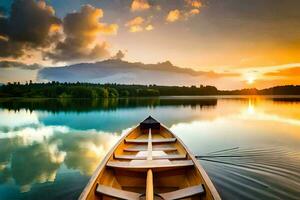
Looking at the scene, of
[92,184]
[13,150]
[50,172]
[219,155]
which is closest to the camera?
[92,184]

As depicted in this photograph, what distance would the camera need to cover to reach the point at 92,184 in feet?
13.7

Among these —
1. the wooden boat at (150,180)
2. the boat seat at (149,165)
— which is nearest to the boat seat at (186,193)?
the wooden boat at (150,180)

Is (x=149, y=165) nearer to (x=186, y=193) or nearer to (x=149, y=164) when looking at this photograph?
(x=149, y=164)

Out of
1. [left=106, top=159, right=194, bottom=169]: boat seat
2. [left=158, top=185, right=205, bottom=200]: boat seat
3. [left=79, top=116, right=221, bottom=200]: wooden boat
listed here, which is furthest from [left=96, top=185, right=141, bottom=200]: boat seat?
[left=106, top=159, right=194, bottom=169]: boat seat

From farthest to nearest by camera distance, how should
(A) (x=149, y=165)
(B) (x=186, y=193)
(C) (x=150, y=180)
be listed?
(A) (x=149, y=165), (C) (x=150, y=180), (B) (x=186, y=193)

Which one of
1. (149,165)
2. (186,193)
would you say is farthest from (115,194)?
(186,193)

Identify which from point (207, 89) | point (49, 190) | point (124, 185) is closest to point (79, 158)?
point (49, 190)

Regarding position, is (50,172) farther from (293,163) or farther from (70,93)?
(70,93)

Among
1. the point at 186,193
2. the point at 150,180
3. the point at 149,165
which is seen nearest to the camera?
the point at 186,193

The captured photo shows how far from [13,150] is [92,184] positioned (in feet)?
29.5

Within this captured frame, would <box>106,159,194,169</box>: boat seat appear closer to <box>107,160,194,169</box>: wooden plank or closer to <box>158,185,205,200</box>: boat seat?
<box>107,160,194,169</box>: wooden plank

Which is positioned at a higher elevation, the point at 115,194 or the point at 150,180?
the point at 150,180

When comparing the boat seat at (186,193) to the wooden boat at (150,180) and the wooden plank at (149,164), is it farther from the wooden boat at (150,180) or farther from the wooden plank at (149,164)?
the wooden plank at (149,164)

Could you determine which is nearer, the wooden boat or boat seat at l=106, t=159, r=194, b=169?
the wooden boat
